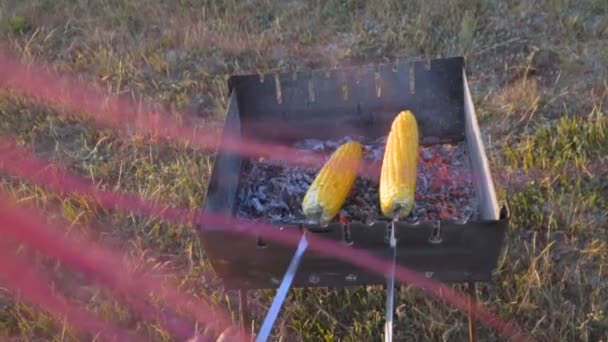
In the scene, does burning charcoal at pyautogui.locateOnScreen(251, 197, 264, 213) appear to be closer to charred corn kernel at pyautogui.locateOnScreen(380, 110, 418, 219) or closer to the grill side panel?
the grill side panel

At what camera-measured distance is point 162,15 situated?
212 inches

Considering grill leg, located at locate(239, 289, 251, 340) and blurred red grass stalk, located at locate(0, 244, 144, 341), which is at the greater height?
grill leg, located at locate(239, 289, 251, 340)

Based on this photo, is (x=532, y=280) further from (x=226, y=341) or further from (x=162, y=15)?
(x=162, y=15)

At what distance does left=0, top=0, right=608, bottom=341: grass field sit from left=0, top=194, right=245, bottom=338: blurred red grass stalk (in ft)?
0.18

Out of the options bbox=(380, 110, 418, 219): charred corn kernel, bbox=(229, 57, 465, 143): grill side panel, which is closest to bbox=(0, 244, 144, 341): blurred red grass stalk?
bbox=(229, 57, 465, 143): grill side panel

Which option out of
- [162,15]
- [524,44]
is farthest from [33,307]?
[524,44]

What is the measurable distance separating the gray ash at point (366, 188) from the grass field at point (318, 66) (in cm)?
44

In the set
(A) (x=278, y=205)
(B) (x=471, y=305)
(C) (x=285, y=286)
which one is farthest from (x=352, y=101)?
(C) (x=285, y=286)

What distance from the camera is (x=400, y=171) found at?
Answer: 2.49 m

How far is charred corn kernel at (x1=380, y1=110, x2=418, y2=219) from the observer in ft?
7.88

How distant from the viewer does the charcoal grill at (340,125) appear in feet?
7.25

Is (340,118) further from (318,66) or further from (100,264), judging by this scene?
(318,66)

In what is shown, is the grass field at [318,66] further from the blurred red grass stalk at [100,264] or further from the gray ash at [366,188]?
the gray ash at [366,188]

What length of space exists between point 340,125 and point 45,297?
152 centimetres
